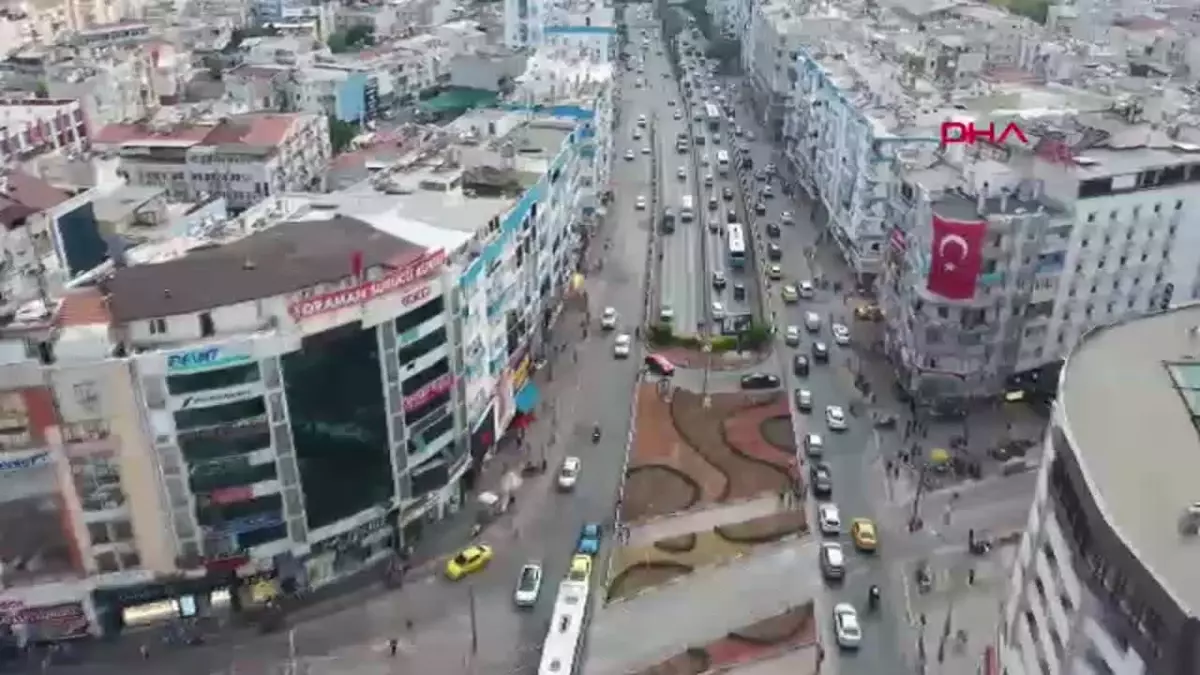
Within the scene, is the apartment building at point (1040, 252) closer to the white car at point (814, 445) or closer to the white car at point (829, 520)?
the white car at point (814, 445)

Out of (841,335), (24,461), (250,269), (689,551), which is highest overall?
(250,269)

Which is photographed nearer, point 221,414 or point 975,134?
point 221,414

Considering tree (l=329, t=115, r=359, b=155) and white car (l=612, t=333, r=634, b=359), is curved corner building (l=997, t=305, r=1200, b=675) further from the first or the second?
tree (l=329, t=115, r=359, b=155)

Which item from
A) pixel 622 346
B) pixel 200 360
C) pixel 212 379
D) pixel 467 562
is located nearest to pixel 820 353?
pixel 622 346

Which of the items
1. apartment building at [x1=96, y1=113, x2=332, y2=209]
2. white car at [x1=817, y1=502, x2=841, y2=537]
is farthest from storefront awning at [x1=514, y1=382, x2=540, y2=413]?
apartment building at [x1=96, y1=113, x2=332, y2=209]

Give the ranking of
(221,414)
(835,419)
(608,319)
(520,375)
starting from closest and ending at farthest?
(221,414) < (835,419) < (520,375) < (608,319)

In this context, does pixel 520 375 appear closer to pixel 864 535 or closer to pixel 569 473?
pixel 569 473
